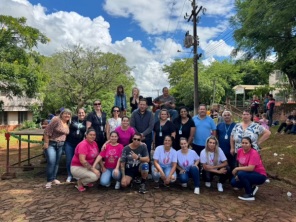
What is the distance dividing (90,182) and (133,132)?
135cm

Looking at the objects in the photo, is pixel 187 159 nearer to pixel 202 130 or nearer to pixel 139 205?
pixel 202 130

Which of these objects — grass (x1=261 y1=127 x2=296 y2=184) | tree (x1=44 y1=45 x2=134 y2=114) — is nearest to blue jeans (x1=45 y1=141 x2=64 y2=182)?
grass (x1=261 y1=127 x2=296 y2=184)

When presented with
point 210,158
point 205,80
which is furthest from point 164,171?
point 205,80

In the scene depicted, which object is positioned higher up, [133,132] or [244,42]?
[244,42]

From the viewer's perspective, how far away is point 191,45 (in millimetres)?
18078

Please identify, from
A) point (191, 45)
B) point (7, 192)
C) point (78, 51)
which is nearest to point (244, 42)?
point (191, 45)

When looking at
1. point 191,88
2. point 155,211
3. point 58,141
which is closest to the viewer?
point 155,211

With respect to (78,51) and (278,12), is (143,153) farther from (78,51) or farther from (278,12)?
(78,51)

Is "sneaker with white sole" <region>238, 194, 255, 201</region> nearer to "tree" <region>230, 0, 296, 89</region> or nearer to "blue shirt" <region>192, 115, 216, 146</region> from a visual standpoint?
"blue shirt" <region>192, 115, 216, 146</region>

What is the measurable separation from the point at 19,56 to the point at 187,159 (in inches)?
443

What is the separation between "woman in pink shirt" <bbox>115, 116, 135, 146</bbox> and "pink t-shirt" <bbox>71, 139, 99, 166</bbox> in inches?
23.1

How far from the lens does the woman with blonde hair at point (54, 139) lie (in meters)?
6.12

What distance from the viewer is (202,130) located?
625cm

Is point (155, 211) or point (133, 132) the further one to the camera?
point (133, 132)
